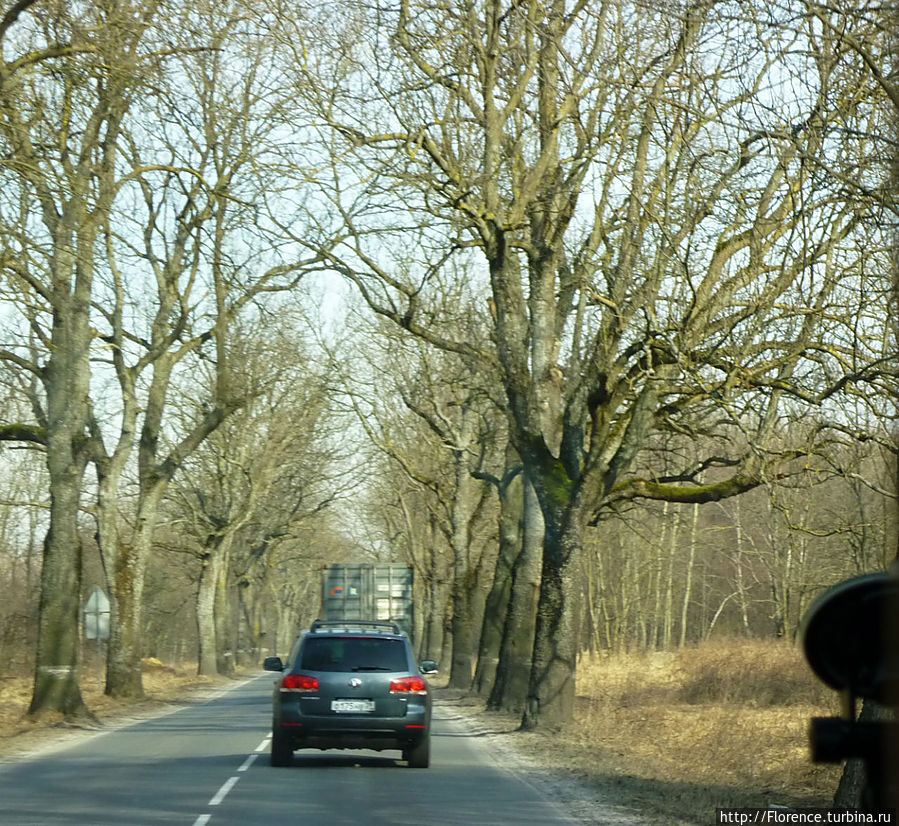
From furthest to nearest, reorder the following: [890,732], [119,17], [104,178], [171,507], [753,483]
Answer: [171,507] < [104,178] < [753,483] < [119,17] < [890,732]

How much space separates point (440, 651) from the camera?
51.9m

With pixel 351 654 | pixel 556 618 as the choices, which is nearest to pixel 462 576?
pixel 556 618

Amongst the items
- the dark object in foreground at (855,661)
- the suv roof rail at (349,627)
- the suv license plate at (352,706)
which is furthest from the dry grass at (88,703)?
the dark object in foreground at (855,661)

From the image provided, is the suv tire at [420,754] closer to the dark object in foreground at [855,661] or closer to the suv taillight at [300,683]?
the suv taillight at [300,683]

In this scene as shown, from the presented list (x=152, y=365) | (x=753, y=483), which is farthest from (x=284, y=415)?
(x=753, y=483)

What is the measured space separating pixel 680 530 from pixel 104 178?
44.0 meters

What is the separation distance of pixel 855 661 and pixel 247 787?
11.6 m

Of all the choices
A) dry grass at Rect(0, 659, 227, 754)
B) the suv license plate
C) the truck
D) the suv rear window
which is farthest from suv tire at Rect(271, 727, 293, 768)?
the truck

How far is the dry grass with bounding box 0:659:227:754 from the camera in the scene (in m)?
21.6

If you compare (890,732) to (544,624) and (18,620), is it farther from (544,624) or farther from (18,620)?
(18,620)

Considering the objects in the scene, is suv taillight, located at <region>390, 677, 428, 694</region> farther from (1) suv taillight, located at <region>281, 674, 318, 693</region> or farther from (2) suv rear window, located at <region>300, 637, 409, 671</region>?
(1) suv taillight, located at <region>281, 674, 318, 693</region>

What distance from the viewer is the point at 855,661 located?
10.1ft

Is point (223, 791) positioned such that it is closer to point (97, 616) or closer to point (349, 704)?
point (349, 704)

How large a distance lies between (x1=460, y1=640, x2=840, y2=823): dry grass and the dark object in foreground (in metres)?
9.08
